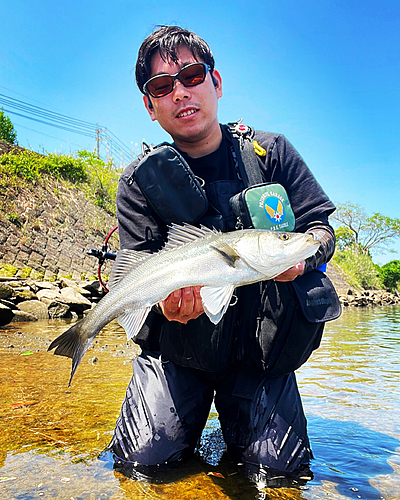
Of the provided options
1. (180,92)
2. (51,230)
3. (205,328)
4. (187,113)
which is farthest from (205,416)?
(51,230)

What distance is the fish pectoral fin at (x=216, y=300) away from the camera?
7.58 ft

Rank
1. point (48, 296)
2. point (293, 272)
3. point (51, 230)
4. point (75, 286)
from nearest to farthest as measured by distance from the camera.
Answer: point (293, 272), point (48, 296), point (75, 286), point (51, 230)

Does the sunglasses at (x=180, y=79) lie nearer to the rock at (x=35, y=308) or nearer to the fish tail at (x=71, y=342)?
the fish tail at (x=71, y=342)

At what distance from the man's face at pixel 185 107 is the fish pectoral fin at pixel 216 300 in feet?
4.68

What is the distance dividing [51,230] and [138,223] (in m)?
17.5

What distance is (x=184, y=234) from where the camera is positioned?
2658 mm

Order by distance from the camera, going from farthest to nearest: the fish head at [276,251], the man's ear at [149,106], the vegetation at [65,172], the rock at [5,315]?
the vegetation at [65,172]
the rock at [5,315]
the man's ear at [149,106]
the fish head at [276,251]

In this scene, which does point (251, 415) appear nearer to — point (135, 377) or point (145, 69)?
point (135, 377)

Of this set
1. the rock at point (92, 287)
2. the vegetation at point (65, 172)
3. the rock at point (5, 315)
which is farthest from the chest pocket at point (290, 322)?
the vegetation at point (65, 172)

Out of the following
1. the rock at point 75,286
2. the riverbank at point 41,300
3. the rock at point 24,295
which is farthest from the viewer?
the rock at point 75,286

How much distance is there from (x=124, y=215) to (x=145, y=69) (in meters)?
1.24

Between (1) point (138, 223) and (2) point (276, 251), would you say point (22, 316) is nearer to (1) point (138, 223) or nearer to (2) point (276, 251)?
(1) point (138, 223)

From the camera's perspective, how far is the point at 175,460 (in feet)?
8.98

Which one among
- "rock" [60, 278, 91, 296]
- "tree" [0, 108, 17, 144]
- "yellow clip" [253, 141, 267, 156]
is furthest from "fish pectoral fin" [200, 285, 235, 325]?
"tree" [0, 108, 17, 144]
